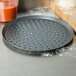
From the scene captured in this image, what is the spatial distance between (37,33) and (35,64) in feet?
0.62

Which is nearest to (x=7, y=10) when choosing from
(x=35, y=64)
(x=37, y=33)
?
(x=37, y=33)

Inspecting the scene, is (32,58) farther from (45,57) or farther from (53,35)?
(53,35)

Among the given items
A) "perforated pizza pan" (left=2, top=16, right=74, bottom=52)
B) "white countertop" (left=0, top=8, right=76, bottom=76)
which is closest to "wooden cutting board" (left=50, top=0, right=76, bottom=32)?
"perforated pizza pan" (left=2, top=16, right=74, bottom=52)

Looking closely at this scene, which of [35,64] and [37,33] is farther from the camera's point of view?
[37,33]

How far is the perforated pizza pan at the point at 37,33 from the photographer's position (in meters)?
0.71

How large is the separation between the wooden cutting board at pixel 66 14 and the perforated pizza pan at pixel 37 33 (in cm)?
3

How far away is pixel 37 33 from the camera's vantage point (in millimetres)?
805

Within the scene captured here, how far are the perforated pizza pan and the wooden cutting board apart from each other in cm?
3

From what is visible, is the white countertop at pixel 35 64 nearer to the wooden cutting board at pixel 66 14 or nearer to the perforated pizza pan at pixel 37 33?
the perforated pizza pan at pixel 37 33

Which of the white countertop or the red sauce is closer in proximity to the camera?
the white countertop

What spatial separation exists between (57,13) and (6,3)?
10.5 inches

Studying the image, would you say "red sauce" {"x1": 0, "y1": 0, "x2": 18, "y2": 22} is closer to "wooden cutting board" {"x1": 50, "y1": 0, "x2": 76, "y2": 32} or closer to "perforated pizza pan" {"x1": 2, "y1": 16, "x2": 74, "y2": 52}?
"perforated pizza pan" {"x1": 2, "y1": 16, "x2": 74, "y2": 52}

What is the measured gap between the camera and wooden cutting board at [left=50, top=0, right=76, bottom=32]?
32.9 inches

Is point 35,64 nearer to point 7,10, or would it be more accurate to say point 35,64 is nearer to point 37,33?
point 37,33
